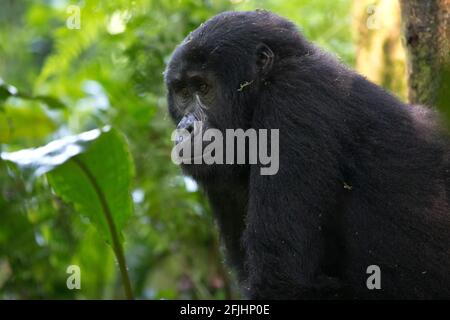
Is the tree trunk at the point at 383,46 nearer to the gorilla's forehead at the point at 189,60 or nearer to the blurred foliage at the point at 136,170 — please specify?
the blurred foliage at the point at 136,170

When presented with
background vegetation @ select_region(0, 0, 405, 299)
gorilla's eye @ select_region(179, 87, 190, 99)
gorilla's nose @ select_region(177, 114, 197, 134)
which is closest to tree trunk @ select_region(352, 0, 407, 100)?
background vegetation @ select_region(0, 0, 405, 299)

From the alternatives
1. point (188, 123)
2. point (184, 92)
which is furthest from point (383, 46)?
point (188, 123)

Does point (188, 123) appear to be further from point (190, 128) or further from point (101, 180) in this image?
point (101, 180)

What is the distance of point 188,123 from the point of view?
4.55 meters

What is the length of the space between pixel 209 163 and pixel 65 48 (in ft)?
11.8

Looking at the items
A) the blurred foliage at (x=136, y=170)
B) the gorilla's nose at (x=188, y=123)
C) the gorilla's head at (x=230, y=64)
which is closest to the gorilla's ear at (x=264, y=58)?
the gorilla's head at (x=230, y=64)

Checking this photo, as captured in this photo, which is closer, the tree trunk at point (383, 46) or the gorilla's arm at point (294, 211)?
the gorilla's arm at point (294, 211)

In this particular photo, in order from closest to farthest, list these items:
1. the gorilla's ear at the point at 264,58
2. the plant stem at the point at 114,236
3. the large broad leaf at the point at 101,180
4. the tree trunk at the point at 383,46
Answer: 1. the gorilla's ear at the point at 264,58
2. the large broad leaf at the point at 101,180
3. the plant stem at the point at 114,236
4. the tree trunk at the point at 383,46

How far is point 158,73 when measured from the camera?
651 cm

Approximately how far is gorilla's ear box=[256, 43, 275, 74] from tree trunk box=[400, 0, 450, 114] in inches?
43.9

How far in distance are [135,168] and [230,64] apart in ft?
7.49

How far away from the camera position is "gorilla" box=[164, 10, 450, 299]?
157 inches

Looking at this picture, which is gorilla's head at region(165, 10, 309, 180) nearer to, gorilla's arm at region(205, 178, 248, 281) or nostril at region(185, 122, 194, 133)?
nostril at region(185, 122, 194, 133)

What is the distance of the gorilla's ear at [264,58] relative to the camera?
443 cm
